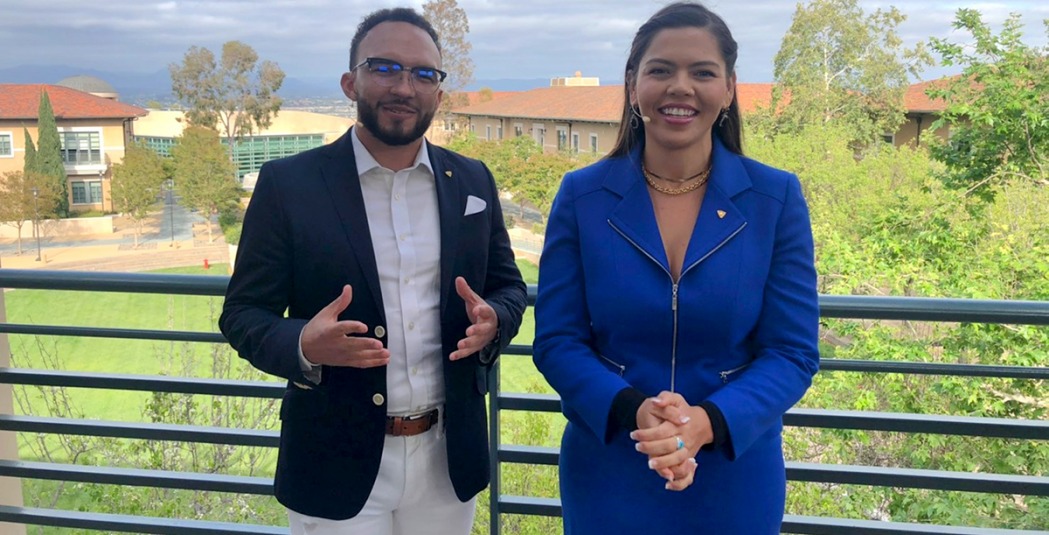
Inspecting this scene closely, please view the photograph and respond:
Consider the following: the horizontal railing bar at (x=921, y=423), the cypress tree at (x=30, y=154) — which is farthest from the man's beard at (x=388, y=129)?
the cypress tree at (x=30, y=154)

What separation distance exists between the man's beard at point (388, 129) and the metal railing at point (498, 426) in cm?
61

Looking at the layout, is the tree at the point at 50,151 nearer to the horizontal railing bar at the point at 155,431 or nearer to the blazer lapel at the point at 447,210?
the horizontal railing bar at the point at 155,431

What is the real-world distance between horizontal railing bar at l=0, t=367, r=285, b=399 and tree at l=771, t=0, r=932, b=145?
33.0 meters

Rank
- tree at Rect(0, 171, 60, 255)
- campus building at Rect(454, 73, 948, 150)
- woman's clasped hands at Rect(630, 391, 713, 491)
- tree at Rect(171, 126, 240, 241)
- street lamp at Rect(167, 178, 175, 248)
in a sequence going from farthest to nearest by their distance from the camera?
street lamp at Rect(167, 178, 175, 248)
tree at Rect(171, 126, 240, 241)
tree at Rect(0, 171, 60, 255)
campus building at Rect(454, 73, 948, 150)
woman's clasped hands at Rect(630, 391, 713, 491)

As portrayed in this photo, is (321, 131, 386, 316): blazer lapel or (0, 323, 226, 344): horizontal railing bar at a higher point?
(321, 131, 386, 316): blazer lapel

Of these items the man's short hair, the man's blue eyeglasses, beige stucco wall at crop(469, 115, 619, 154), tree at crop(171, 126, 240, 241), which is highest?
beige stucco wall at crop(469, 115, 619, 154)

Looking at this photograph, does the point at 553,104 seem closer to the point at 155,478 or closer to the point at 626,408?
the point at 155,478

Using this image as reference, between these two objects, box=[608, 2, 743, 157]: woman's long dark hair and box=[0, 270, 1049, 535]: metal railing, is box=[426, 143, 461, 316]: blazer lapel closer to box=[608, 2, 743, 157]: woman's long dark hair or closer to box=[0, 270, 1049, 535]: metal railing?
box=[608, 2, 743, 157]: woman's long dark hair

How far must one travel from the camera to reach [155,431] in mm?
2328

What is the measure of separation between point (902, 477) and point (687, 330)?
0.97 metres

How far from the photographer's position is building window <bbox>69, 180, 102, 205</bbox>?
46531 mm

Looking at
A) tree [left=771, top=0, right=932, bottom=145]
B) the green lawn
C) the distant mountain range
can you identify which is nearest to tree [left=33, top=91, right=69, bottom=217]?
the green lawn

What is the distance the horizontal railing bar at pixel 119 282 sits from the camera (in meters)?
2.08

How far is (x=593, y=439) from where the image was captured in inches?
59.9
